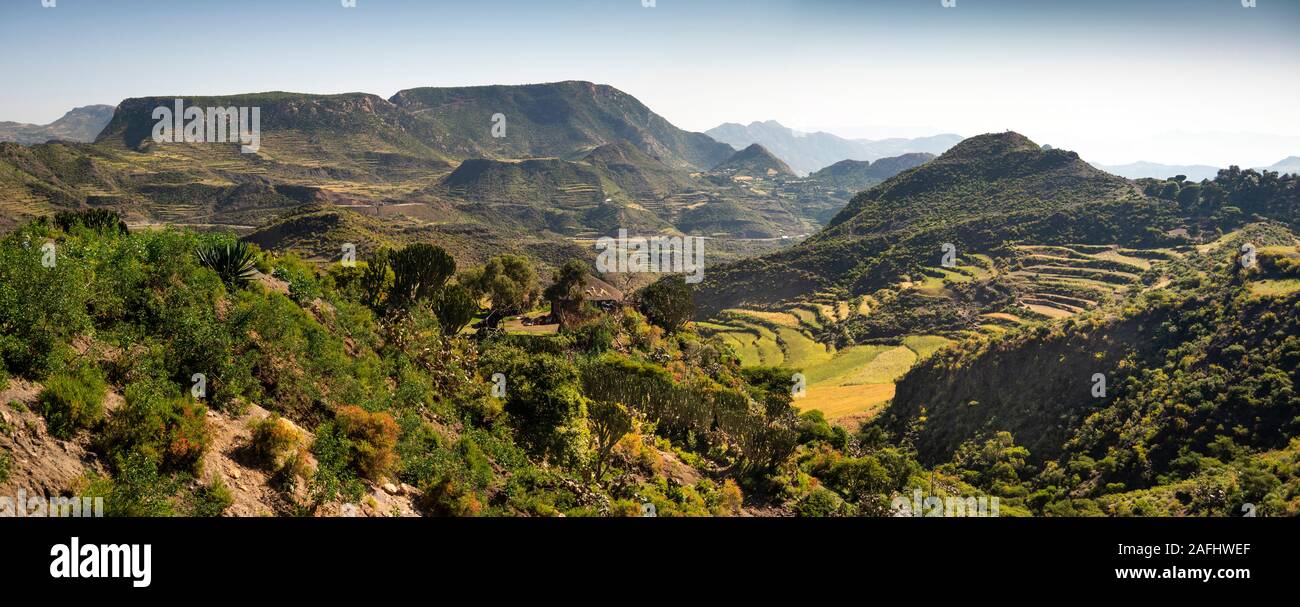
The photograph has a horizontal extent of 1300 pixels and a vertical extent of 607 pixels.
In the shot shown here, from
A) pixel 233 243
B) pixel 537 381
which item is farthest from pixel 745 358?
pixel 233 243

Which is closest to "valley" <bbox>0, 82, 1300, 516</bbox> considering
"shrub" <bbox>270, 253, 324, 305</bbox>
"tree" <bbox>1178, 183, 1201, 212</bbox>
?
"shrub" <bbox>270, 253, 324, 305</bbox>

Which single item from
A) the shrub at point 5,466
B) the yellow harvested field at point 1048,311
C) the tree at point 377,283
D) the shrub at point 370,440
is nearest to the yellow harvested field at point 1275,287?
the yellow harvested field at point 1048,311

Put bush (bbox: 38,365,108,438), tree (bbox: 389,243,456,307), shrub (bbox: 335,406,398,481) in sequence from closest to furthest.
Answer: bush (bbox: 38,365,108,438)
shrub (bbox: 335,406,398,481)
tree (bbox: 389,243,456,307)

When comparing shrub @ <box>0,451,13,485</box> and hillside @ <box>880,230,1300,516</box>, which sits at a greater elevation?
shrub @ <box>0,451,13,485</box>

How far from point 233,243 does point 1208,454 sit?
141 ft

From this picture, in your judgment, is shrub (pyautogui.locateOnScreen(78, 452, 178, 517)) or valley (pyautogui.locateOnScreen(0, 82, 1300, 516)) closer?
shrub (pyautogui.locateOnScreen(78, 452, 178, 517))

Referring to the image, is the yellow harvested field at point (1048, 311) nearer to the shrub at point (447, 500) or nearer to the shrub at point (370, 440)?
the shrub at point (447, 500)

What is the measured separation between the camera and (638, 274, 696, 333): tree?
150ft

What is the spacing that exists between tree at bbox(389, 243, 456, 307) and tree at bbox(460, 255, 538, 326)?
13721 millimetres

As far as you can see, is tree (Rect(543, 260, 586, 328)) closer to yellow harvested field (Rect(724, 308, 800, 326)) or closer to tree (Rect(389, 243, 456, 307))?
tree (Rect(389, 243, 456, 307))

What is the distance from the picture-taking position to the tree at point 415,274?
1019 inches

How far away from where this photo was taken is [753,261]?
128750mm

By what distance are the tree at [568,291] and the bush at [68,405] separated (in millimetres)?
33294
